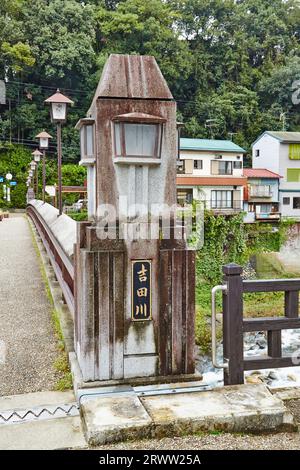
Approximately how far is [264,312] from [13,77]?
43303 millimetres

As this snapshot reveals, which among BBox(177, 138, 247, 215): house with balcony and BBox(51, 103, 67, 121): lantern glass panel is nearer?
BBox(51, 103, 67, 121): lantern glass panel

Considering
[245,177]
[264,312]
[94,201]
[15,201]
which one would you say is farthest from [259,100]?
[94,201]

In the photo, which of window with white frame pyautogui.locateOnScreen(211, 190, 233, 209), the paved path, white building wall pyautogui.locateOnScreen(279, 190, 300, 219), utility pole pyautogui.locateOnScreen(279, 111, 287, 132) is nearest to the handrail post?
the paved path

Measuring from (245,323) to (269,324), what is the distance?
0.21 m

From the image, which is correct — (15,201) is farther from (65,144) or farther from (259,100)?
(259,100)

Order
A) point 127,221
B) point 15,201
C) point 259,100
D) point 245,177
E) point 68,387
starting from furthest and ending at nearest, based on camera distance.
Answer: point 259,100, point 15,201, point 245,177, point 68,387, point 127,221

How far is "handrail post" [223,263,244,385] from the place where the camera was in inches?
135

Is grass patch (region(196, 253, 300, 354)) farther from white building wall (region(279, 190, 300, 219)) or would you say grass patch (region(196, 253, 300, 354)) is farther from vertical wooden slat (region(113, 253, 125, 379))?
white building wall (region(279, 190, 300, 219))

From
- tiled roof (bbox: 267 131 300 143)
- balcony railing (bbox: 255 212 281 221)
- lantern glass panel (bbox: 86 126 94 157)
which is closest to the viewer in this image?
lantern glass panel (bbox: 86 126 94 157)

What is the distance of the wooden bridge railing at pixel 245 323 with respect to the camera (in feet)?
11.3

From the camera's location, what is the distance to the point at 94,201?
366cm

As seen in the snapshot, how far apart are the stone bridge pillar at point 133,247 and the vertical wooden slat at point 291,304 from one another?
762 millimetres

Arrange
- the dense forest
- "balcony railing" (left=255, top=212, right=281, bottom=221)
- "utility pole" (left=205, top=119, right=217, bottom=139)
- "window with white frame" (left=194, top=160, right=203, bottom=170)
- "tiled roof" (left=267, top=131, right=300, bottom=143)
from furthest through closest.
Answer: "utility pole" (left=205, top=119, right=217, bottom=139)
the dense forest
"tiled roof" (left=267, top=131, right=300, bottom=143)
"window with white frame" (left=194, top=160, right=203, bottom=170)
"balcony railing" (left=255, top=212, right=281, bottom=221)

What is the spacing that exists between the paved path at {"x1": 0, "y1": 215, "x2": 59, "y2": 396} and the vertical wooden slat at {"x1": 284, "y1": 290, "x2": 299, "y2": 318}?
2043mm
